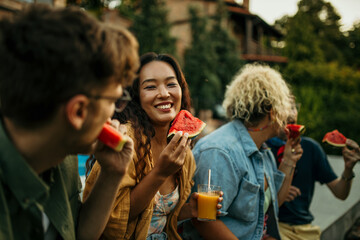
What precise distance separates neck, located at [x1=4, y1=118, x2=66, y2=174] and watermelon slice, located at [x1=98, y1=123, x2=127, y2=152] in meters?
0.29

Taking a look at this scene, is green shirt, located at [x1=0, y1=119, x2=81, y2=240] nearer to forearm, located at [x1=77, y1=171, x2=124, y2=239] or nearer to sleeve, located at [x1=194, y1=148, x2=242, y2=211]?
forearm, located at [x1=77, y1=171, x2=124, y2=239]

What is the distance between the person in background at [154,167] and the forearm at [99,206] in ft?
0.97

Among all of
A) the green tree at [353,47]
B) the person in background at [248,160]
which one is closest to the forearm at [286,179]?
the person in background at [248,160]

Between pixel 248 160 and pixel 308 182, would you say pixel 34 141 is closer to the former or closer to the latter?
pixel 248 160

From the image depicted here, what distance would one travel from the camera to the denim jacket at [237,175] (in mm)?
2973

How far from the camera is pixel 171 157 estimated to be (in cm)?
233

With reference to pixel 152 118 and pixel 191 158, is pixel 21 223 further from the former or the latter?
Result: pixel 191 158

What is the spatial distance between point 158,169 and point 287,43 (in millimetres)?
26124

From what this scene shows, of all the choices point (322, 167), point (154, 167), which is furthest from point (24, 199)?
point (322, 167)

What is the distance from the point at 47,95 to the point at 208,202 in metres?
1.88

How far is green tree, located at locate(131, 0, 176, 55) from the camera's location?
18688 mm

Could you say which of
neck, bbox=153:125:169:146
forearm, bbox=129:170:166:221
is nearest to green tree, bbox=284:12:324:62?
neck, bbox=153:125:169:146

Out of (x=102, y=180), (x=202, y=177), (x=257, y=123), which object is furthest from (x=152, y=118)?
(x=257, y=123)

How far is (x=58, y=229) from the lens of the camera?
1687mm
